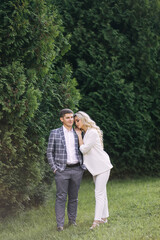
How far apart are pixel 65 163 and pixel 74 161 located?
6.2 inches

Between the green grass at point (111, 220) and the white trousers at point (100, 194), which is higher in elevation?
the white trousers at point (100, 194)

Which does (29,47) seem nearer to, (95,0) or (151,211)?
(151,211)

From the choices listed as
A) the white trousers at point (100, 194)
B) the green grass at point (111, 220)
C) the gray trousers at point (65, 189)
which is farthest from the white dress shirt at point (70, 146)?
the green grass at point (111, 220)

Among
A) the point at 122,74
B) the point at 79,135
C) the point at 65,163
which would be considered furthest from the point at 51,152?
the point at 122,74

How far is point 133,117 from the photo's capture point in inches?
380

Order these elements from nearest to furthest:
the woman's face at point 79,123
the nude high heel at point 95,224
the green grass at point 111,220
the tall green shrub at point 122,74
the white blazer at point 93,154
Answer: the green grass at point 111,220
the nude high heel at point 95,224
the white blazer at point 93,154
the woman's face at point 79,123
the tall green shrub at point 122,74

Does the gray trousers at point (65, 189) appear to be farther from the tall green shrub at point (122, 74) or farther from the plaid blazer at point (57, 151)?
the tall green shrub at point (122, 74)

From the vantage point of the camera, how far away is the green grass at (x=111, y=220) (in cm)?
496

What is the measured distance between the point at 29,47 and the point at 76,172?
8.00ft

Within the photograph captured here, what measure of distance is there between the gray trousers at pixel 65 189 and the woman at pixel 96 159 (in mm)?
258

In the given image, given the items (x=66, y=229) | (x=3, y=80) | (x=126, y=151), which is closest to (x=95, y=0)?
(x=126, y=151)

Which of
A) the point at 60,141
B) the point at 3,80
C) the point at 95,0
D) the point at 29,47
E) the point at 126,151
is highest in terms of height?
the point at 95,0

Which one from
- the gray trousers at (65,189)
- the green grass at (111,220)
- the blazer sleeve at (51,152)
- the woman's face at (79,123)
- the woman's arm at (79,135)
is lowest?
the green grass at (111,220)

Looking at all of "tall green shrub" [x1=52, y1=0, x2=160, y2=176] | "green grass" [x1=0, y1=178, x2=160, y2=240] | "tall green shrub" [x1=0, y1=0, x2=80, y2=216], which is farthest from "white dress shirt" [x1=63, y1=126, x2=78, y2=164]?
"tall green shrub" [x1=52, y1=0, x2=160, y2=176]
